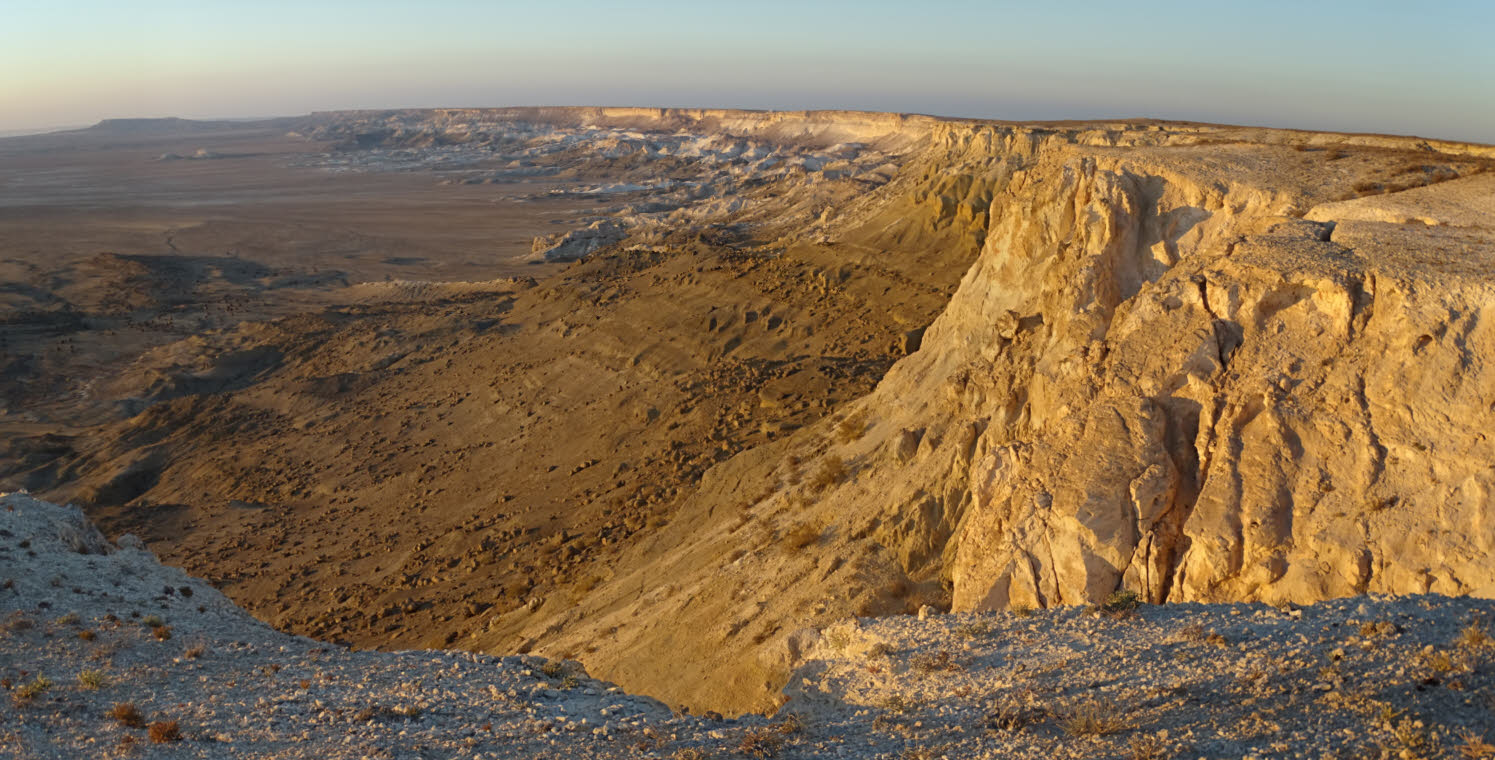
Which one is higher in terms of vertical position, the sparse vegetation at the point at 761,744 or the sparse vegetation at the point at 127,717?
the sparse vegetation at the point at 761,744

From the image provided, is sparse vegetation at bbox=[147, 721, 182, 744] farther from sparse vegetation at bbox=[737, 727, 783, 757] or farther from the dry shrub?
the dry shrub

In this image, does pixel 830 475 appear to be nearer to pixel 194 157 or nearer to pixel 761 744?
pixel 761 744

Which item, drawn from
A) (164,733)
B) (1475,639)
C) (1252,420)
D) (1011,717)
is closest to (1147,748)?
(1011,717)

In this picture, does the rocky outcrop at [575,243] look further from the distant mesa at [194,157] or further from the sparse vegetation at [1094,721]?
the distant mesa at [194,157]

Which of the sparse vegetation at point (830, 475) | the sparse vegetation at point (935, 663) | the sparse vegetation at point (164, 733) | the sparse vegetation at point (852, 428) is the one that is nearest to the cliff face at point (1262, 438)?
the sparse vegetation at point (935, 663)

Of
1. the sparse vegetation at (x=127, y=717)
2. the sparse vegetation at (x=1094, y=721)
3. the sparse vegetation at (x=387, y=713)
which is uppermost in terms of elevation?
the sparse vegetation at (x=1094, y=721)

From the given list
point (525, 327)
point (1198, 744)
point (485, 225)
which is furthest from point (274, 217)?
point (1198, 744)

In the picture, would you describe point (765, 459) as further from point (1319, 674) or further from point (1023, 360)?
point (1319, 674)
